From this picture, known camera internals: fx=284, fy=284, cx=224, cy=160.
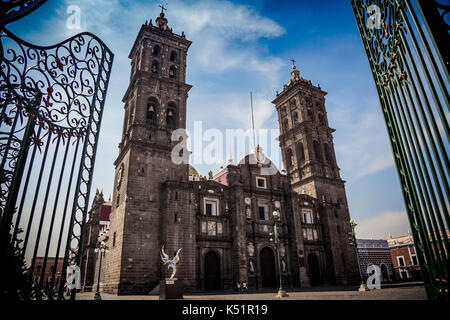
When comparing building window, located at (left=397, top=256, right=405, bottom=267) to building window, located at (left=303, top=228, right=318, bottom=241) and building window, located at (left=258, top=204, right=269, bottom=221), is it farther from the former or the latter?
building window, located at (left=258, top=204, right=269, bottom=221)

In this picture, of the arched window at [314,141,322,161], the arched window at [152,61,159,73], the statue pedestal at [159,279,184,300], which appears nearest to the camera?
the statue pedestal at [159,279,184,300]

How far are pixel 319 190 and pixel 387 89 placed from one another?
2921 centimetres

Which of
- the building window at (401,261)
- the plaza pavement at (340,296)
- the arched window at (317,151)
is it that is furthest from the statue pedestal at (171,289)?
the building window at (401,261)

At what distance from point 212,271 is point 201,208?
5.54 m

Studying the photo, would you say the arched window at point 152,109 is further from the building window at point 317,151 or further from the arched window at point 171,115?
the building window at point 317,151

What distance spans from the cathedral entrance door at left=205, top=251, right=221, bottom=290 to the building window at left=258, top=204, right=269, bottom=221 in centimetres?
679

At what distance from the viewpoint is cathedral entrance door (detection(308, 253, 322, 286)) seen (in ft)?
94.8

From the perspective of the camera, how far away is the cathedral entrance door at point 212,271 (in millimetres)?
24266

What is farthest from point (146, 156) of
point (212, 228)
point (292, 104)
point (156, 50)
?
point (292, 104)

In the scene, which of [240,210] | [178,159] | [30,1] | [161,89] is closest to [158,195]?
[178,159]

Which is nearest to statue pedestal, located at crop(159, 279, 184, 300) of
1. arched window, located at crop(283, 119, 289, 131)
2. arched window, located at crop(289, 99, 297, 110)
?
arched window, located at crop(283, 119, 289, 131)

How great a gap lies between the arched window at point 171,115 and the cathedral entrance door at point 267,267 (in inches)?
593

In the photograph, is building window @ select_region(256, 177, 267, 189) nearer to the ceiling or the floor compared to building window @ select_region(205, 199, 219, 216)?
nearer to the ceiling
